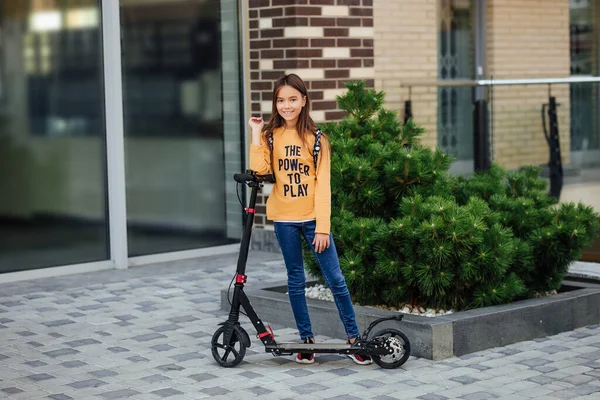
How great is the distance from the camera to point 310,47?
37.3ft

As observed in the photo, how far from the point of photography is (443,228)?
7.56 m

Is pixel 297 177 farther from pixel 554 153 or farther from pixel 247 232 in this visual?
pixel 554 153

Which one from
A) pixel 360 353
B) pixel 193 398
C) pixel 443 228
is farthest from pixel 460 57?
pixel 193 398

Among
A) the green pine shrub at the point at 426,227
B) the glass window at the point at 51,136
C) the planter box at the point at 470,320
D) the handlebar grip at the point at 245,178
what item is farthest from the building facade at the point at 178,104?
the handlebar grip at the point at 245,178

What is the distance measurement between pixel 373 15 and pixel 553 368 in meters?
5.62

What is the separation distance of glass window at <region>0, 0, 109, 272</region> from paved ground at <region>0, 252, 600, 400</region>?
3.84 feet

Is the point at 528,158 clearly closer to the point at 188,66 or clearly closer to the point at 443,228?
the point at 188,66

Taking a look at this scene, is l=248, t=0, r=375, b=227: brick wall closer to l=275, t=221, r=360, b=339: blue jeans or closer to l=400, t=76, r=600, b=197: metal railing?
l=400, t=76, r=600, b=197: metal railing

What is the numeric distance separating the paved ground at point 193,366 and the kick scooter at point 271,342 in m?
0.09

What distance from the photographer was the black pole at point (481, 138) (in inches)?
460

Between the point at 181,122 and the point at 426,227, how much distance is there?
4.42 m

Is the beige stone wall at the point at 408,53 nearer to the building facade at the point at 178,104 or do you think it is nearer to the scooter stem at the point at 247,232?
the building facade at the point at 178,104

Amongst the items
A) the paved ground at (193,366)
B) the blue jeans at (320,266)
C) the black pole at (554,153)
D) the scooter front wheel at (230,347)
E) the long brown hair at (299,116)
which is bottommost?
the paved ground at (193,366)

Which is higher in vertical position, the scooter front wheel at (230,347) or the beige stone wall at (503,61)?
the beige stone wall at (503,61)
